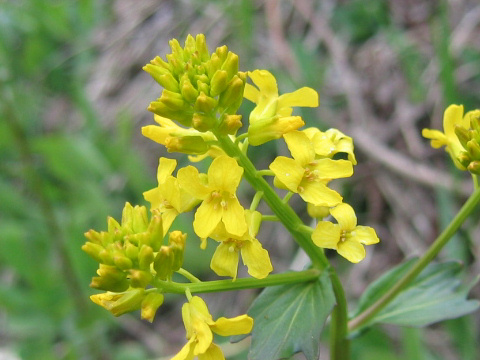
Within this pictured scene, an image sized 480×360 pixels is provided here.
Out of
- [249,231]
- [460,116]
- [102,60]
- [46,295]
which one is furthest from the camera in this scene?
[102,60]

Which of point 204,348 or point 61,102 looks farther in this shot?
point 61,102

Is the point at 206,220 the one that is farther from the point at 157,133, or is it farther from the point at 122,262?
the point at 157,133

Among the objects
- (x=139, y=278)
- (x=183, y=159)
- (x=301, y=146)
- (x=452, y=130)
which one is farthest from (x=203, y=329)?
(x=183, y=159)

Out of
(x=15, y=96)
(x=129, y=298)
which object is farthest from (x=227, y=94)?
(x=15, y=96)

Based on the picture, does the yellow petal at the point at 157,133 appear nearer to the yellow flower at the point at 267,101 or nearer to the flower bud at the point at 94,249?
the yellow flower at the point at 267,101

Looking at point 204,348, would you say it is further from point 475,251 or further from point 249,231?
point 475,251

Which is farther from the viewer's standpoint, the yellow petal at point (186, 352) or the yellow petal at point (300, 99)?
the yellow petal at point (300, 99)

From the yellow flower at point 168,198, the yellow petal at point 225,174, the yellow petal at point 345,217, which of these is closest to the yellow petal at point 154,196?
the yellow flower at point 168,198
